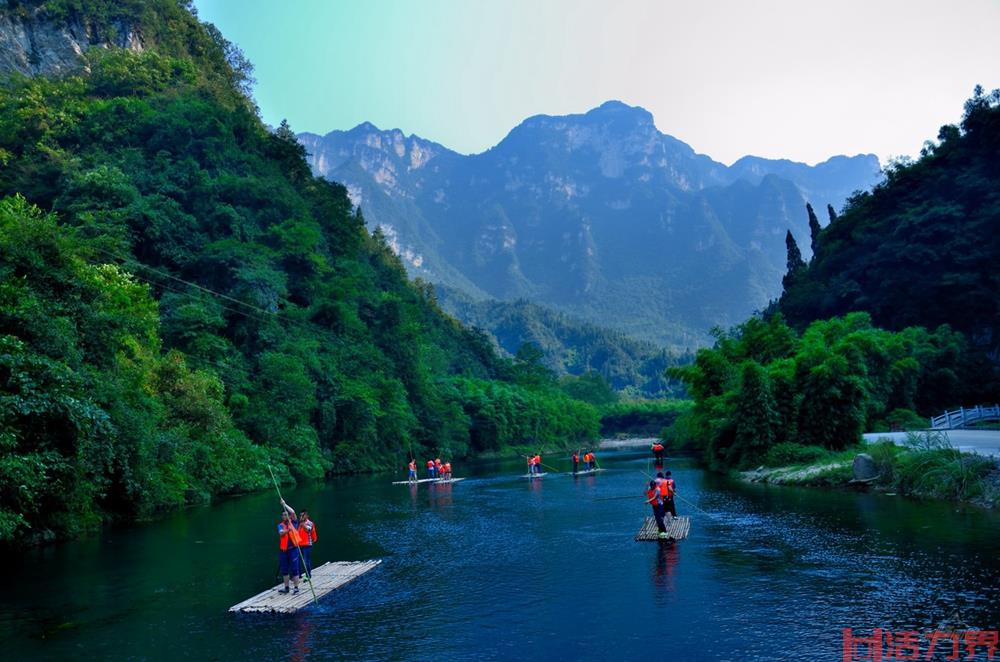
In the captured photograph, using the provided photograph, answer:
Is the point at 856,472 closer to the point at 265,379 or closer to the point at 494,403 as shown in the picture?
the point at 265,379

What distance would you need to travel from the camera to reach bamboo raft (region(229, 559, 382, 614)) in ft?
53.6

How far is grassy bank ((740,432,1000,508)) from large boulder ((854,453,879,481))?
0.53 ft

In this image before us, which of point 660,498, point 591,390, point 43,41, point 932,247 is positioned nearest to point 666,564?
point 660,498

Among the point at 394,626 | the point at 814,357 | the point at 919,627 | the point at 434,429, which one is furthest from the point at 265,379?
the point at 919,627

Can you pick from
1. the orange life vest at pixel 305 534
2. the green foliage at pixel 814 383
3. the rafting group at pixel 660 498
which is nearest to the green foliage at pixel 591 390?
the green foliage at pixel 814 383

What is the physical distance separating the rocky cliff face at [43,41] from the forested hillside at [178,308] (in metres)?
0.36

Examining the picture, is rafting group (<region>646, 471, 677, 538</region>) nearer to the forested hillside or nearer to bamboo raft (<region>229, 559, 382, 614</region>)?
bamboo raft (<region>229, 559, 382, 614</region>)

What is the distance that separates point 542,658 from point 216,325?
51.4 meters

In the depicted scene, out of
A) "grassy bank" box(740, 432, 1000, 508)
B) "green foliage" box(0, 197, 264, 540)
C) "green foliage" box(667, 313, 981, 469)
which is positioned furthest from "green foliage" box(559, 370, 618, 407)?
"green foliage" box(0, 197, 264, 540)

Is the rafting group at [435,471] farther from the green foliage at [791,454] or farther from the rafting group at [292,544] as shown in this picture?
the rafting group at [292,544]

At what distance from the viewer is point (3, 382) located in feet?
74.6

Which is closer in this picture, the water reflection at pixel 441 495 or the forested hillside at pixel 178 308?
the forested hillside at pixel 178 308

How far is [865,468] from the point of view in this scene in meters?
33.8

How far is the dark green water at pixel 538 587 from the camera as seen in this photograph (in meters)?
13.6
